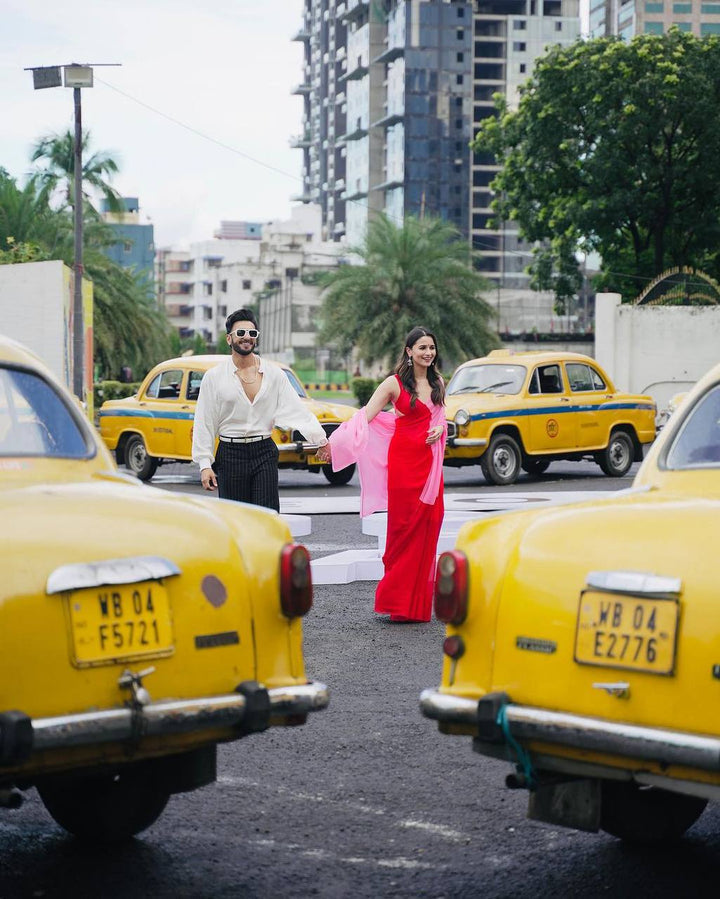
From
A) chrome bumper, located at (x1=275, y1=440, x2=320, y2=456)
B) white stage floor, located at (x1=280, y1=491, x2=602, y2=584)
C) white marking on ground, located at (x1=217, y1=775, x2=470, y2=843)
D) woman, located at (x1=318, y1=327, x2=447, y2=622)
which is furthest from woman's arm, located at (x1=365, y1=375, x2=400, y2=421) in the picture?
chrome bumper, located at (x1=275, y1=440, x2=320, y2=456)

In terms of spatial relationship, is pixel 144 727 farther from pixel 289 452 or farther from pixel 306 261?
pixel 306 261

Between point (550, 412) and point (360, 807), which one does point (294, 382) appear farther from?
point (360, 807)

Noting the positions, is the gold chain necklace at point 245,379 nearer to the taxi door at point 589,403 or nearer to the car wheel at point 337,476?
the car wheel at point 337,476

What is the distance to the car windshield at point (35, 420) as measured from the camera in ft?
16.7

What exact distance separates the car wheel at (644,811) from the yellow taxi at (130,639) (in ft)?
3.21

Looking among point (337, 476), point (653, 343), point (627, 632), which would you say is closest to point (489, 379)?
point (337, 476)

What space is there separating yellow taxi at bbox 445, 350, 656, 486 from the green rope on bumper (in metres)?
16.2

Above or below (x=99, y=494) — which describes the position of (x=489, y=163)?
above

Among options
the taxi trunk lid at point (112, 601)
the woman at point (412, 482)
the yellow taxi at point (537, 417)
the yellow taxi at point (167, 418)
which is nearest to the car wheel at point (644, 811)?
the taxi trunk lid at point (112, 601)

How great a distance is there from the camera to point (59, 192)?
51.7 m

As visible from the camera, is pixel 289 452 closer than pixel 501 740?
No

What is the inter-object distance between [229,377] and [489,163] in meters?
139

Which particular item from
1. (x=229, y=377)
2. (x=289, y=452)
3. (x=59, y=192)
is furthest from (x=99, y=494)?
(x=59, y=192)

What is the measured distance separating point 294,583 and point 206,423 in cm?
370
